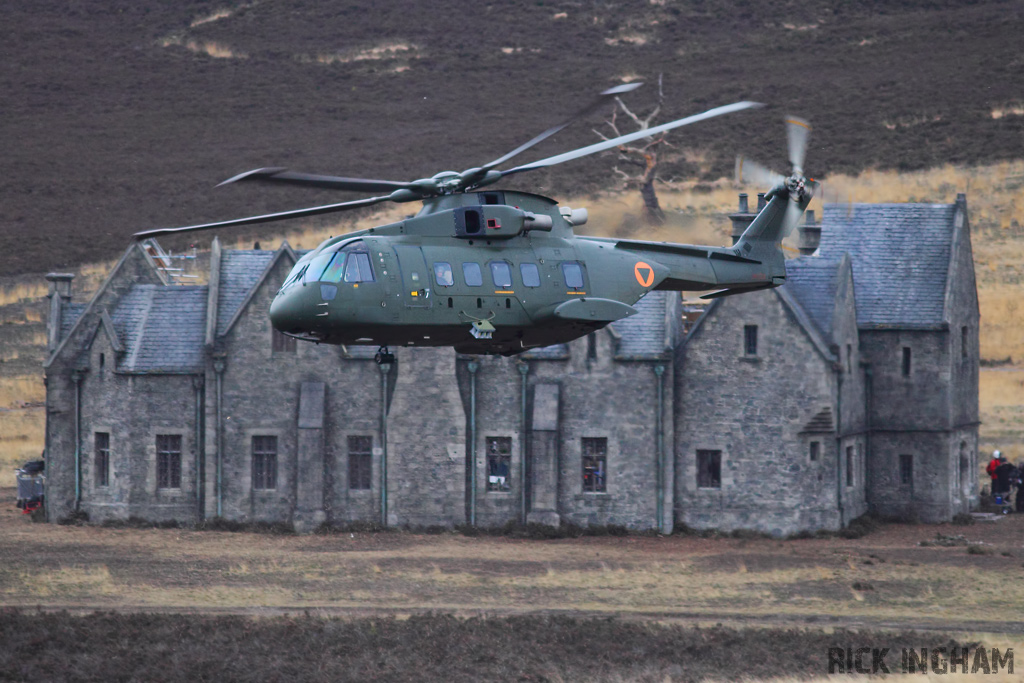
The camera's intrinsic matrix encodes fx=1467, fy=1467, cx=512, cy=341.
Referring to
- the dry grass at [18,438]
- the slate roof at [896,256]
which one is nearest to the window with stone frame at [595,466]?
the slate roof at [896,256]

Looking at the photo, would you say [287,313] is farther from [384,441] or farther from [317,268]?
[384,441]

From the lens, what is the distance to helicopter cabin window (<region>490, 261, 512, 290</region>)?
27.0 metres

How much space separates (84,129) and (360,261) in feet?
283

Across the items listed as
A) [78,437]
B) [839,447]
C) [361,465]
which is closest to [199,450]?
[78,437]

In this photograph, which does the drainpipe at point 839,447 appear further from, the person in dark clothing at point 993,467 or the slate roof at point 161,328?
the slate roof at point 161,328

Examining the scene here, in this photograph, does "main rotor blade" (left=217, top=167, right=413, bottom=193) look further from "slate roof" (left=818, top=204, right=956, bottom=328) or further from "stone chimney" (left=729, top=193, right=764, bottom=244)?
"slate roof" (left=818, top=204, right=956, bottom=328)

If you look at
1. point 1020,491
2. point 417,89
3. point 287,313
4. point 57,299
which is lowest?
point 1020,491

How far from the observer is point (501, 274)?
2706 cm

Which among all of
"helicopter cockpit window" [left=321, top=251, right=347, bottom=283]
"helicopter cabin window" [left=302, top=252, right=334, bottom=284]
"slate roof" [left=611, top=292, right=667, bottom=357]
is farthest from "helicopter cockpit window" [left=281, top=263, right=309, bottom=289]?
"slate roof" [left=611, top=292, right=667, bottom=357]

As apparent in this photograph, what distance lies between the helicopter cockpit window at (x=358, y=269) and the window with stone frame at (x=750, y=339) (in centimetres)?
2184

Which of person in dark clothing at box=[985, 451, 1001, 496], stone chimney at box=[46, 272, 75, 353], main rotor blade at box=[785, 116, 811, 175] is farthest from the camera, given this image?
person in dark clothing at box=[985, 451, 1001, 496]

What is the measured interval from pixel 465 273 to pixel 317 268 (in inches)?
107

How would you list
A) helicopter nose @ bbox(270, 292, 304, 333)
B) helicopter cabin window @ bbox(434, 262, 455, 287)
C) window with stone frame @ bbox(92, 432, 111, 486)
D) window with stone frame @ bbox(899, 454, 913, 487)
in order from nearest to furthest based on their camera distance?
1. helicopter nose @ bbox(270, 292, 304, 333)
2. helicopter cabin window @ bbox(434, 262, 455, 287)
3. window with stone frame @ bbox(92, 432, 111, 486)
4. window with stone frame @ bbox(899, 454, 913, 487)

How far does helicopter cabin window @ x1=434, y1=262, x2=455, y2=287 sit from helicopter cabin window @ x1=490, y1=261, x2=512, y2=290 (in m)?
0.79
